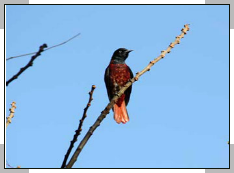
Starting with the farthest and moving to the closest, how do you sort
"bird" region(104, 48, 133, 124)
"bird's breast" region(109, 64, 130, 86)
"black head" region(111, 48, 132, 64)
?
"black head" region(111, 48, 132, 64)
"bird's breast" region(109, 64, 130, 86)
"bird" region(104, 48, 133, 124)

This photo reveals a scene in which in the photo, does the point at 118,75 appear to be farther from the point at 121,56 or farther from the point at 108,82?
the point at 121,56

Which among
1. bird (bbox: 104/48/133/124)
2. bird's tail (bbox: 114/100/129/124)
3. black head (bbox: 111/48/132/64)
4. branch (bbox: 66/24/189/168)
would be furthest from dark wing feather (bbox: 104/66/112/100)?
branch (bbox: 66/24/189/168)

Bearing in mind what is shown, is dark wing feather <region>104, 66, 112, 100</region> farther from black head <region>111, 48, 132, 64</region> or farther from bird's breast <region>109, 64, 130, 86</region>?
black head <region>111, 48, 132, 64</region>

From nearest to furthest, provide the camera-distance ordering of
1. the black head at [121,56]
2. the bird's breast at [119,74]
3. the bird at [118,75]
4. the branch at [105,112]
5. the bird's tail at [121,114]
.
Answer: the branch at [105,112] < the bird's tail at [121,114] < the bird at [118,75] < the bird's breast at [119,74] < the black head at [121,56]

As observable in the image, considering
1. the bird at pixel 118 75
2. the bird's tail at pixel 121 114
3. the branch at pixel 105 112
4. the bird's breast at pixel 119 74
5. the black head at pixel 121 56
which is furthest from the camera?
the black head at pixel 121 56

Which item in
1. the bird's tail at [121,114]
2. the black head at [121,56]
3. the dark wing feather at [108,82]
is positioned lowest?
the bird's tail at [121,114]

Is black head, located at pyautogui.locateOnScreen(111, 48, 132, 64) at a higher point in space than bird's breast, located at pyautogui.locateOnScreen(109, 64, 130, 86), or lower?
higher

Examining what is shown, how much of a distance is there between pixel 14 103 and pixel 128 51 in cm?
470

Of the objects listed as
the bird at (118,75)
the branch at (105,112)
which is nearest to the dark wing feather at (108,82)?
the bird at (118,75)

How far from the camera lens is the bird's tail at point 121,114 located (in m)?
5.28

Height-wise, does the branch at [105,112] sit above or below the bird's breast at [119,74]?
above

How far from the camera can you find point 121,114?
5.32m

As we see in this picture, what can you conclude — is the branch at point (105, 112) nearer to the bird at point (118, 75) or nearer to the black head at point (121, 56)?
the bird at point (118, 75)

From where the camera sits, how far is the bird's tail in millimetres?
5277
